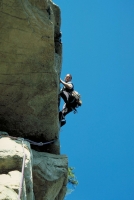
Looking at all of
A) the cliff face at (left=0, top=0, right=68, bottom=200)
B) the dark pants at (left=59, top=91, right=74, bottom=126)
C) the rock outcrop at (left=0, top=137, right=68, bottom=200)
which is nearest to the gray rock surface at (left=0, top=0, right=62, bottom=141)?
the cliff face at (left=0, top=0, right=68, bottom=200)

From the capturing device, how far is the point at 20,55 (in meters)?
7.68

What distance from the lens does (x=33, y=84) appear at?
8.09m

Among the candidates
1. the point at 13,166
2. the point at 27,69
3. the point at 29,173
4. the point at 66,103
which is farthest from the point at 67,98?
the point at 13,166

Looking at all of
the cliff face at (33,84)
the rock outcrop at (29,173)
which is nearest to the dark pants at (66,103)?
the cliff face at (33,84)

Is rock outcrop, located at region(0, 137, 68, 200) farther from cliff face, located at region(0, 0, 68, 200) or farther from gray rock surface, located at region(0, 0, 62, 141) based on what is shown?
gray rock surface, located at region(0, 0, 62, 141)

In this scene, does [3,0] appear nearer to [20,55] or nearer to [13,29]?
[13,29]

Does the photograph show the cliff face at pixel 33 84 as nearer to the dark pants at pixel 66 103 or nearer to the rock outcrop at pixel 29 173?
the rock outcrop at pixel 29 173

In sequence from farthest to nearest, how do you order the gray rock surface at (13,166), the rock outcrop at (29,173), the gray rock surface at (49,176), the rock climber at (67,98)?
the rock climber at (67,98) < the gray rock surface at (49,176) < the gray rock surface at (13,166) < the rock outcrop at (29,173)

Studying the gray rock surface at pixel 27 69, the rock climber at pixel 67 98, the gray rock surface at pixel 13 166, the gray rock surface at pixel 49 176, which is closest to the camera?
the gray rock surface at pixel 13 166

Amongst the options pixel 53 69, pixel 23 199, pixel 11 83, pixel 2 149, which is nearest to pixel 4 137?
pixel 2 149

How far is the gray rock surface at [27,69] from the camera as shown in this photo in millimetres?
7430

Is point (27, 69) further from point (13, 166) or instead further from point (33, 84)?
point (13, 166)

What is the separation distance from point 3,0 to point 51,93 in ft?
8.42

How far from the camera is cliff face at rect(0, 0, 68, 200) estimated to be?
733 cm
